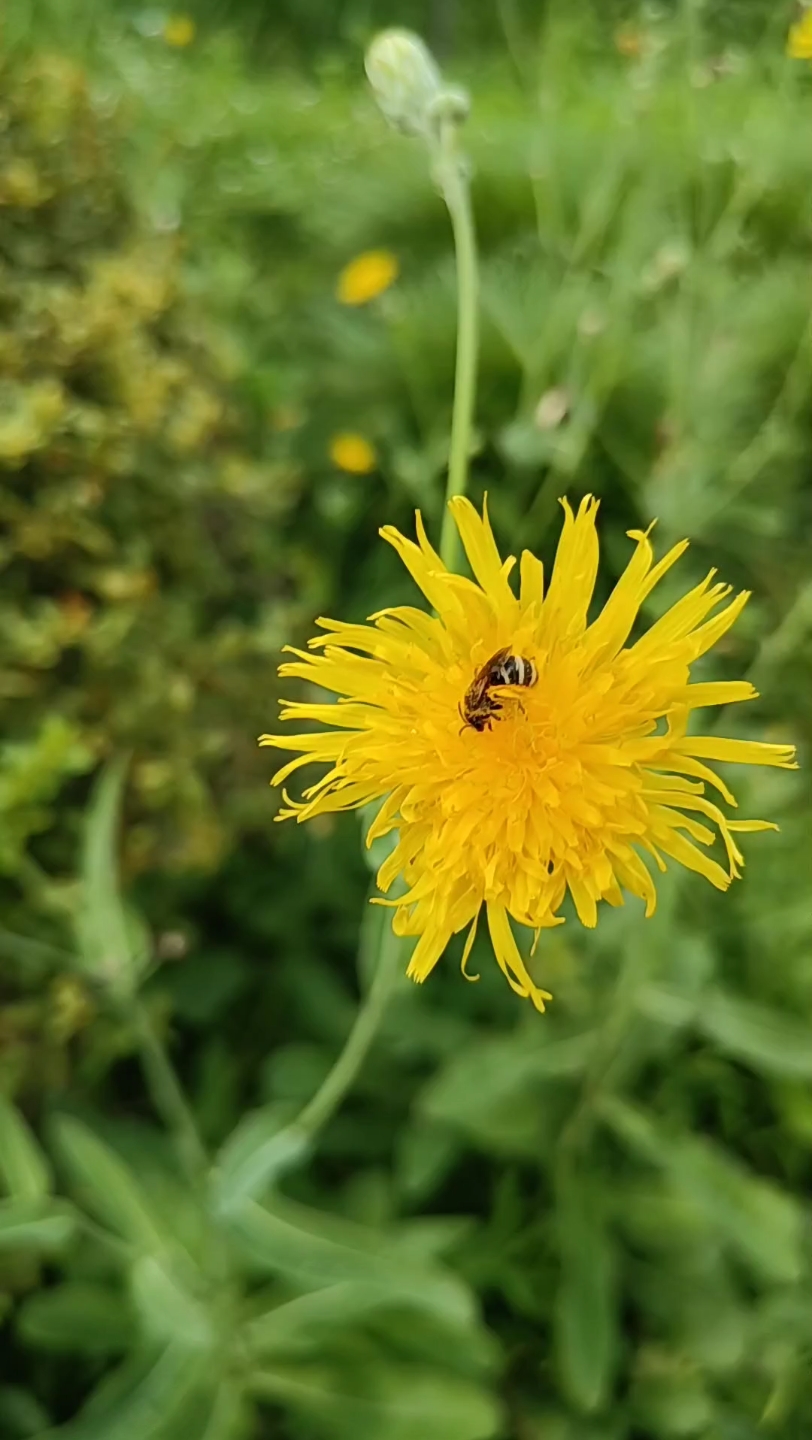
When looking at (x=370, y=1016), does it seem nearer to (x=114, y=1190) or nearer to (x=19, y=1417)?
(x=114, y=1190)

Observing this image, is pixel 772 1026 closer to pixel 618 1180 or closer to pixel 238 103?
pixel 618 1180

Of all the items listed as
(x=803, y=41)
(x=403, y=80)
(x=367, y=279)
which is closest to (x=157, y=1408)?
(x=403, y=80)

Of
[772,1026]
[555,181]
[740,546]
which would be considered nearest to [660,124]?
[555,181]

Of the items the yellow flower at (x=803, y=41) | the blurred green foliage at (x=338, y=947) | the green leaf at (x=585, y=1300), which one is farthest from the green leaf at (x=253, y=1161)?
the yellow flower at (x=803, y=41)

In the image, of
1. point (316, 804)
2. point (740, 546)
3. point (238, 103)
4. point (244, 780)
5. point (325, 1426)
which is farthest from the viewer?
point (238, 103)

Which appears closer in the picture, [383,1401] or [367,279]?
[383,1401]

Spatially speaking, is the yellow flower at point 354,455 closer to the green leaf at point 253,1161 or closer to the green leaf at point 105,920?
the green leaf at point 105,920
